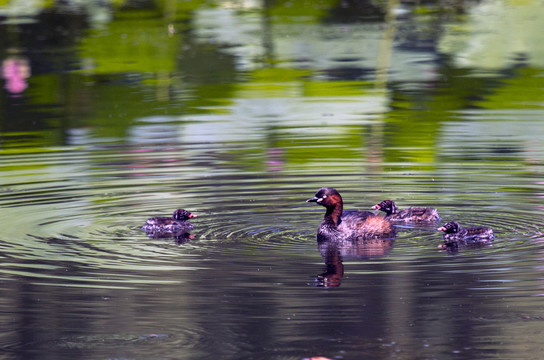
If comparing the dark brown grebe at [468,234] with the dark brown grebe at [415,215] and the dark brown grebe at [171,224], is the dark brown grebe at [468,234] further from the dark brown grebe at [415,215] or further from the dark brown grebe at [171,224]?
the dark brown grebe at [171,224]

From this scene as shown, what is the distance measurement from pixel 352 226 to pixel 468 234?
102 centimetres

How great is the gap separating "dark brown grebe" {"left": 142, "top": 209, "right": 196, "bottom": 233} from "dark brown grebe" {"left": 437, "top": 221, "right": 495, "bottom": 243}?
206 centimetres

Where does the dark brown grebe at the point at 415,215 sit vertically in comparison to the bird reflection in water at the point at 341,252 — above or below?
above

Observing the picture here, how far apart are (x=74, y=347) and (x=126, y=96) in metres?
10.5

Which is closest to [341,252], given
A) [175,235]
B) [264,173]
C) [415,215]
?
[415,215]

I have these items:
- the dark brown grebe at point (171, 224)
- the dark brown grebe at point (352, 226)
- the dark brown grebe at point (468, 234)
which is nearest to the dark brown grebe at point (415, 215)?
the dark brown grebe at point (352, 226)

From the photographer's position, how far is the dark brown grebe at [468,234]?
8633 millimetres

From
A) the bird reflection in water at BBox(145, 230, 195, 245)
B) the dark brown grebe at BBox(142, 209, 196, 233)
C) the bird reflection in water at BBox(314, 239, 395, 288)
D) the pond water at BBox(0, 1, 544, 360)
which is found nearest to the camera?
the pond water at BBox(0, 1, 544, 360)

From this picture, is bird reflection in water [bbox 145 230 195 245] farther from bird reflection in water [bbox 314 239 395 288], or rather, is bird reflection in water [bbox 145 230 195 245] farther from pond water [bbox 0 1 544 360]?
bird reflection in water [bbox 314 239 395 288]

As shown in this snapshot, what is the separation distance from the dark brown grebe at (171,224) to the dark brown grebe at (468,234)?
206cm

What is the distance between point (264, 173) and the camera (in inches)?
459

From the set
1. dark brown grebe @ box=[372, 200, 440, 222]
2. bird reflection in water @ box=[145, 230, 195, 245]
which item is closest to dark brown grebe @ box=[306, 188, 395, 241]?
dark brown grebe @ box=[372, 200, 440, 222]

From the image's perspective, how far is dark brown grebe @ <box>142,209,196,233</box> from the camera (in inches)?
363

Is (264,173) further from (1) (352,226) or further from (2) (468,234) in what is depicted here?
(2) (468,234)
